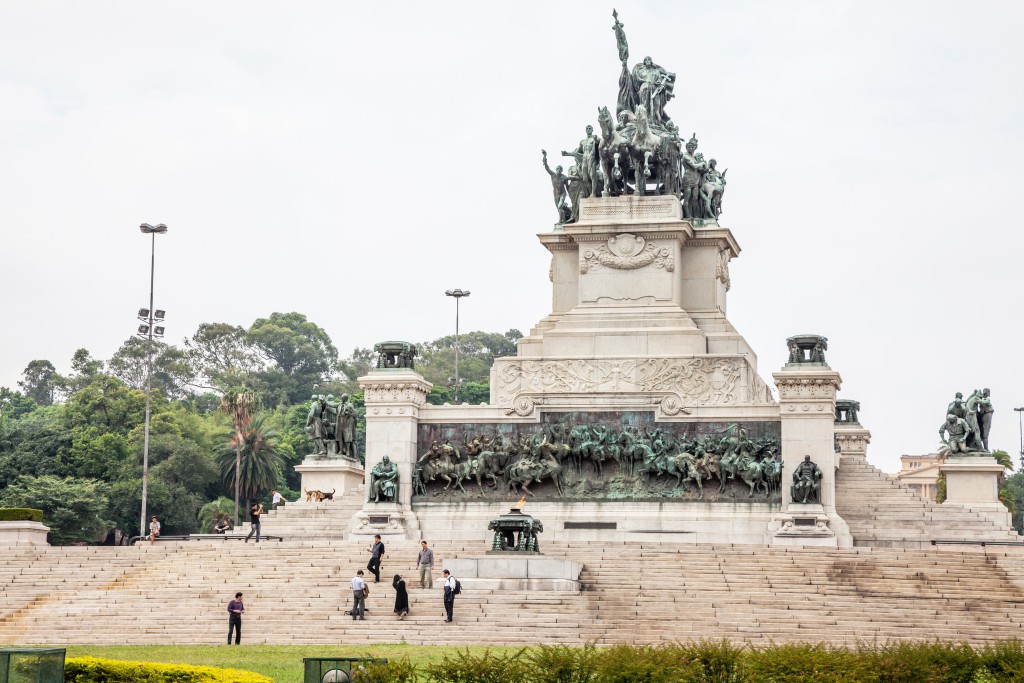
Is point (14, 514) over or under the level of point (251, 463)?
under

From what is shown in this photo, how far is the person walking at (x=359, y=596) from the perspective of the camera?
114 feet

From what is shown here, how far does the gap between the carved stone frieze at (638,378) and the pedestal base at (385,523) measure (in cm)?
456

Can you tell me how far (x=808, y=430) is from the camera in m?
46.7

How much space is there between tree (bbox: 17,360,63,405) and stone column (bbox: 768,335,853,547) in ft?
314

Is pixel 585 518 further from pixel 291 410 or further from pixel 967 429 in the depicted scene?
pixel 291 410

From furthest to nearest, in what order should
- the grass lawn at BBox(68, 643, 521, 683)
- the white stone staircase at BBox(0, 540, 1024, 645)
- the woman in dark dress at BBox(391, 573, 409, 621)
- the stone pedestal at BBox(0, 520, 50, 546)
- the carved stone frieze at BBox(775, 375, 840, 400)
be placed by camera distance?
1. the stone pedestal at BBox(0, 520, 50, 546)
2. the carved stone frieze at BBox(775, 375, 840, 400)
3. the woman in dark dress at BBox(391, 573, 409, 621)
4. the white stone staircase at BBox(0, 540, 1024, 645)
5. the grass lawn at BBox(68, 643, 521, 683)

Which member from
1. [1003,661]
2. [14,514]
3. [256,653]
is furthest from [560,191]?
[1003,661]

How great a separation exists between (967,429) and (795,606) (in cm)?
2026

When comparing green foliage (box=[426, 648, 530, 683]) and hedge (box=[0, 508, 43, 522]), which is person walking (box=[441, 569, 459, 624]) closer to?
green foliage (box=[426, 648, 530, 683])

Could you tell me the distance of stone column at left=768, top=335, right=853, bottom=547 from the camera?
4609 cm

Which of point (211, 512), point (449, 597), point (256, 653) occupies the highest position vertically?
point (211, 512)

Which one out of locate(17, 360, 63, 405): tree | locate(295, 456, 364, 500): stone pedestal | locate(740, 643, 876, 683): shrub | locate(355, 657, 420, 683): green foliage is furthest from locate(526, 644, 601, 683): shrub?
locate(17, 360, 63, 405): tree

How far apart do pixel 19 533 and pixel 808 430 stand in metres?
22.4

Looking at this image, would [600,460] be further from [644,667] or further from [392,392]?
[644,667]
